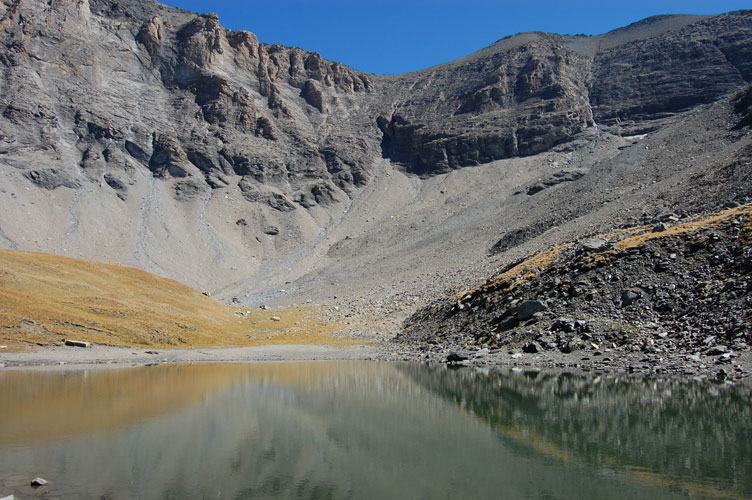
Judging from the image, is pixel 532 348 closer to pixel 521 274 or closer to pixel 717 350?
pixel 717 350

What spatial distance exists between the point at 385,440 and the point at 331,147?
153m

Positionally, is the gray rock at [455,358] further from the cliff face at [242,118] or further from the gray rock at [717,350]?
the cliff face at [242,118]

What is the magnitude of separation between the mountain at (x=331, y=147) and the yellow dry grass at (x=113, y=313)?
42.5 feet

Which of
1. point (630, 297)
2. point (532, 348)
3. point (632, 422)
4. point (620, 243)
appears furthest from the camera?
point (620, 243)

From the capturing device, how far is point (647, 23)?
632 feet

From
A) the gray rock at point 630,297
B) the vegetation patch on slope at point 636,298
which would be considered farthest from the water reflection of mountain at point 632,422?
the gray rock at point 630,297

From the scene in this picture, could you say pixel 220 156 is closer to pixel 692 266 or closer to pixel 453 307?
pixel 453 307

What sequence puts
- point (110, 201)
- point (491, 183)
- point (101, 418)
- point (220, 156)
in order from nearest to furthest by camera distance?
point (101, 418) < point (110, 201) < point (491, 183) < point (220, 156)

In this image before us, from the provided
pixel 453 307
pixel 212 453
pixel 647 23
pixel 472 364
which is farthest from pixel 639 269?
pixel 647 23

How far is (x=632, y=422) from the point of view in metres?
17.2

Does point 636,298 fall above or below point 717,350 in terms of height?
above

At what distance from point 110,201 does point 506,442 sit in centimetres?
12006

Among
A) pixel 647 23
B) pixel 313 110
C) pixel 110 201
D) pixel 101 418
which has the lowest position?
pixel 101 418

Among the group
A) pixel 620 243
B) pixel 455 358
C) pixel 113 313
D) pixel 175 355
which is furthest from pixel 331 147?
pixel 455 358
